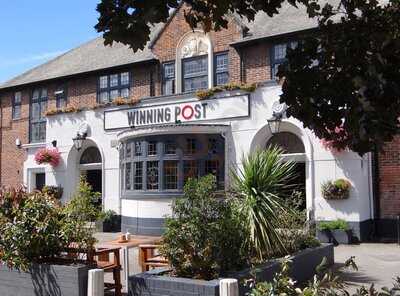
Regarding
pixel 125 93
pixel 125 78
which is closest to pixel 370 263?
pixel 125 93

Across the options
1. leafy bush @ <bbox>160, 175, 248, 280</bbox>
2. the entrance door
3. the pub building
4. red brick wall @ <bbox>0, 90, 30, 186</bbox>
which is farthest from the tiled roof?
leafy bush @ <bbox>160, 175, 248, 280</bbox>

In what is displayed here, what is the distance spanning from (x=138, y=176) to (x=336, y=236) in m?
6.75

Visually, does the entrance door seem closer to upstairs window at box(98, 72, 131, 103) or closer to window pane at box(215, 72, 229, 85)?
upstairs window at box(98, 72, 131, 103)

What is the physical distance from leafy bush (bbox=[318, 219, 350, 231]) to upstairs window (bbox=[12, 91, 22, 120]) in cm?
1611

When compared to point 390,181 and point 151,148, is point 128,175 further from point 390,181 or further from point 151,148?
point 390,181

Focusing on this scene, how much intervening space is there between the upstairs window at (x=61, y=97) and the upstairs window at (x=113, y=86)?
6.84 ft

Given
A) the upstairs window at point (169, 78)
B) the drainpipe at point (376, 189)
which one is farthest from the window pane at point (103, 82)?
the drainpipe at point (376, 189)

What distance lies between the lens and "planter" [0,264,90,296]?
7438 mm

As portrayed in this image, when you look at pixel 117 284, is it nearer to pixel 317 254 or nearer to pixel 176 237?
pixel 176 237

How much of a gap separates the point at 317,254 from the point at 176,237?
368cm

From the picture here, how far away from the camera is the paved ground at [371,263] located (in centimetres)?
949

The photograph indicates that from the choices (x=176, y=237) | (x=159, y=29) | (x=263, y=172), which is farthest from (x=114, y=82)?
(x=176, y=237)

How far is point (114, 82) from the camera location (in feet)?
71.8

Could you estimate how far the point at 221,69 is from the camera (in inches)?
759
